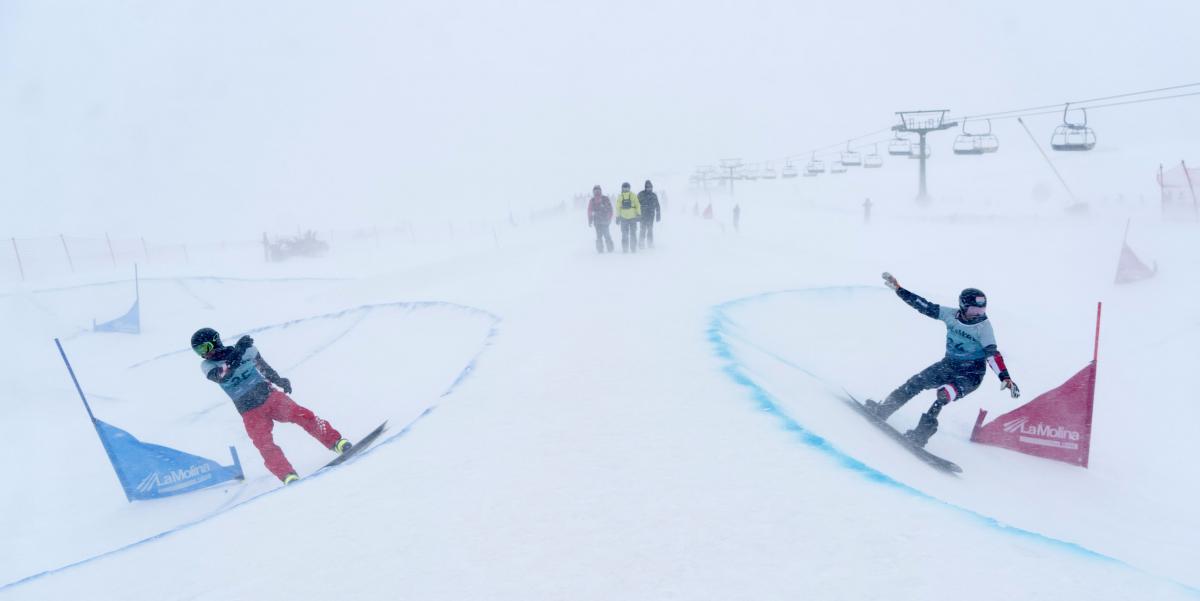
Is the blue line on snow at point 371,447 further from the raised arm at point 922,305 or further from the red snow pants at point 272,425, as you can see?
the raised arm at point 922,305

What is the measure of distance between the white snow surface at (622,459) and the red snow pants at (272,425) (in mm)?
539

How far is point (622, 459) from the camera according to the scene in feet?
12.4

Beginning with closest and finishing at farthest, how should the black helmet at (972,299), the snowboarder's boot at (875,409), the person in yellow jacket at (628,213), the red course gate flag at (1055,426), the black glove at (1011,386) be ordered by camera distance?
the black glove at (1011,386) → the black helmet at (972,299) → the red course gate flag at (1055,426) → the snowboarder's boot at (875,409) → the person in yellow jacket at (628,213)

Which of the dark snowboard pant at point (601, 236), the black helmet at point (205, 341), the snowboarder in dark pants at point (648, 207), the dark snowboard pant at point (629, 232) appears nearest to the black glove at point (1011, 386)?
the black helmet at point (205, 341)

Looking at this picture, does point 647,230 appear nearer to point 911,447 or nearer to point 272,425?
point 911,447

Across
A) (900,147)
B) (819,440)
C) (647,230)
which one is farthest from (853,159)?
(819,440)

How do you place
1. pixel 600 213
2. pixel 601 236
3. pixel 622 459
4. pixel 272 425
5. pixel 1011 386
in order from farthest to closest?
pixel 601 236, pixel 600 213, pixel 272 425, pixel 1011 386, pixel 622 459

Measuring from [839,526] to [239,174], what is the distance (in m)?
137

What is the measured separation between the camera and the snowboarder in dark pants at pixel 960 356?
5355mm

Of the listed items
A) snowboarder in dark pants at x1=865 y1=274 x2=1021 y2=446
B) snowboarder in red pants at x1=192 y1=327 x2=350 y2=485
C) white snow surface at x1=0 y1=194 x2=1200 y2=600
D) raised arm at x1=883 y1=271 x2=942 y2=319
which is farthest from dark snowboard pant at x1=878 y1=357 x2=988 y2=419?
snowboarder in red pants at x1=192 y1=327 x2=350 y2=485

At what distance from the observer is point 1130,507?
526 cm

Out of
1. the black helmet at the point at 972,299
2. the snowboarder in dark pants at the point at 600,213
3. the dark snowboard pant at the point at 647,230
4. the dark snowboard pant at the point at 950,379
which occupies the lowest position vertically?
the dark snowboard pant at the point at 950,379

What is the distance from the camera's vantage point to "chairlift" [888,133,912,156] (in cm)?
Result: 2759

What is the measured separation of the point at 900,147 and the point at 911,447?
28.8 meters
